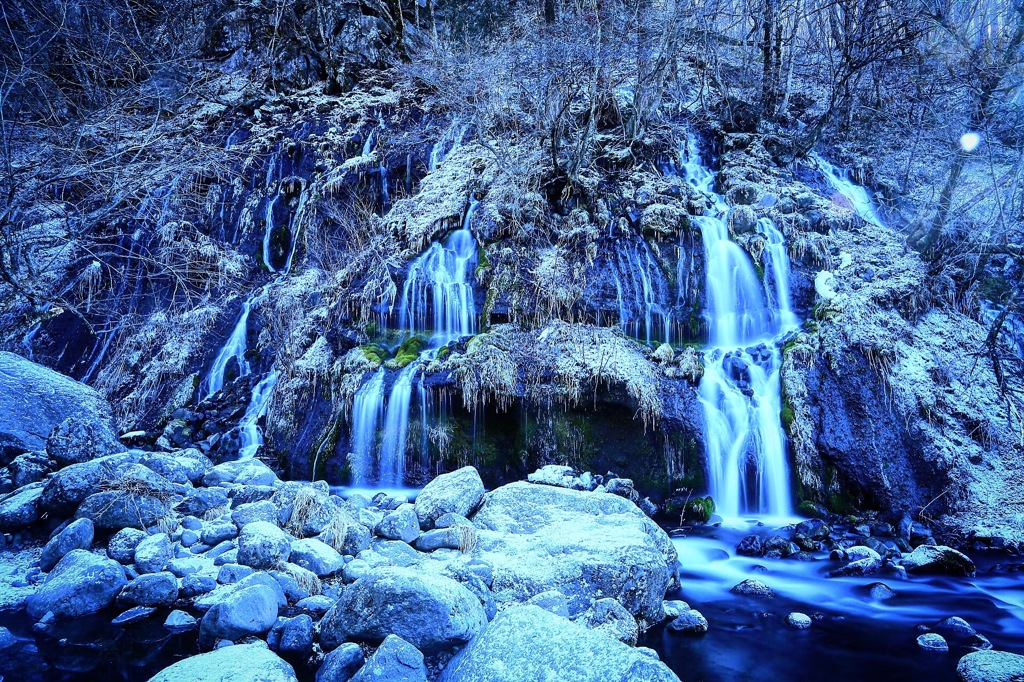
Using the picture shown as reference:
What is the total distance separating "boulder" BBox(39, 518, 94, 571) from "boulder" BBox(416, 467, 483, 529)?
2.50m

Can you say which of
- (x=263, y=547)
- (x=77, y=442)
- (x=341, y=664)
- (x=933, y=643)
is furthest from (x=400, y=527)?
(x=933, y=643)

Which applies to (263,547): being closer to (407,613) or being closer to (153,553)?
(153,553)

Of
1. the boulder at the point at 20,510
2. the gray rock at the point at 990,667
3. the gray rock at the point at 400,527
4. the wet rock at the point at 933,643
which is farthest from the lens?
the gray rock at the point at 400,527

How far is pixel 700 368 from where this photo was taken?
7.93m

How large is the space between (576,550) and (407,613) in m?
1.61

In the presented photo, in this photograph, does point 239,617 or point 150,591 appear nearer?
point 239,617

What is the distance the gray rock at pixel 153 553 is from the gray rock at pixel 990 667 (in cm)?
545

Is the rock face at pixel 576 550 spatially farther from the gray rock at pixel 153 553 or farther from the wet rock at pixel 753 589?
the gray rock at pixel 153 553

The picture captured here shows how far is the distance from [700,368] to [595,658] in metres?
5.47

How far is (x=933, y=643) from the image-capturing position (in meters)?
4.20

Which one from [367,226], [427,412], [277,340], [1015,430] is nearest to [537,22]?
[367,226]

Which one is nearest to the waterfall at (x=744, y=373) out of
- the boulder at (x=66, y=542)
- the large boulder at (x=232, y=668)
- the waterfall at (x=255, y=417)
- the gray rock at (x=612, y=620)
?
the gray rock at (x=612, y=620)

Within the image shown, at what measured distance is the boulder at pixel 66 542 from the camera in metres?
4.37

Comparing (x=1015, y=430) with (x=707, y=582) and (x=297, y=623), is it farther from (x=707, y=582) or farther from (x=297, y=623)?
(x=297, y=623)
